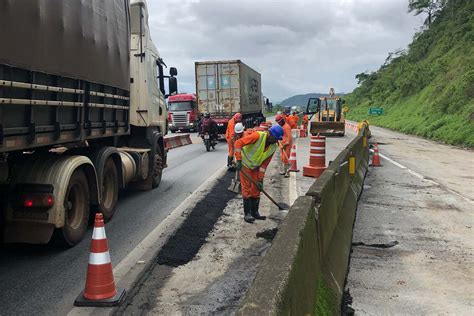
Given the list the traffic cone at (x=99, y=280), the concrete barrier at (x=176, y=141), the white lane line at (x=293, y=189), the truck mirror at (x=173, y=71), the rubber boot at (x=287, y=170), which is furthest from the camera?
the concrete barrier at (x=176, y=141)

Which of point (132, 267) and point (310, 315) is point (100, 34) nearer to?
point (132, 267)

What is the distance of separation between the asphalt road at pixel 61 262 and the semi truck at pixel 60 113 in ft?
0.87

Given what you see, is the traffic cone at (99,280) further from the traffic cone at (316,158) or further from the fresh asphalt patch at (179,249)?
the traffic cone at (316,158)

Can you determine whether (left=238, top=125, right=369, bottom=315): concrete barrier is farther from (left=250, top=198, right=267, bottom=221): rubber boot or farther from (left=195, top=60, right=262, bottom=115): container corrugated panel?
(left=195, top=60, right=262, bottom=115): container corrugated panel

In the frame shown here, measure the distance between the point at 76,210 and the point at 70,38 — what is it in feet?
6.81

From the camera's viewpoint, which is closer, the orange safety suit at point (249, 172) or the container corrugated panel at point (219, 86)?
the orange safety suit at point (249, 172)

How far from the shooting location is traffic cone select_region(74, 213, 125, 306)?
4348 millimetres

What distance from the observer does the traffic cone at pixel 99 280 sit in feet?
14.3

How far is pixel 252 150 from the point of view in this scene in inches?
296

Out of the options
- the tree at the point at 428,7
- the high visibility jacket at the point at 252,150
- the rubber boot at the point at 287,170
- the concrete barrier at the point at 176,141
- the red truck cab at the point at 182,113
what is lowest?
the rubber boot at the point at 287,170

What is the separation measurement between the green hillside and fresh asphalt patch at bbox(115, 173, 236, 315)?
1752 centimetres

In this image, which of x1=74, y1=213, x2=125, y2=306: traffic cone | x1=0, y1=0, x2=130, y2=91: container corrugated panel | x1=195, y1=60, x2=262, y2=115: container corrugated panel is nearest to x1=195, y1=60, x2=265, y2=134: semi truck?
x1=195, y1=60, x2=262, y2=115: container corrugated panel

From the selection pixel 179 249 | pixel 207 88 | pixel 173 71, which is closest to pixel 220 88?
pixel 207 88

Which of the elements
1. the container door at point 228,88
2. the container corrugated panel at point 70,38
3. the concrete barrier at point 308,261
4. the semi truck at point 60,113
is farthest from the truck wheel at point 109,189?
the container door at point 228,88
